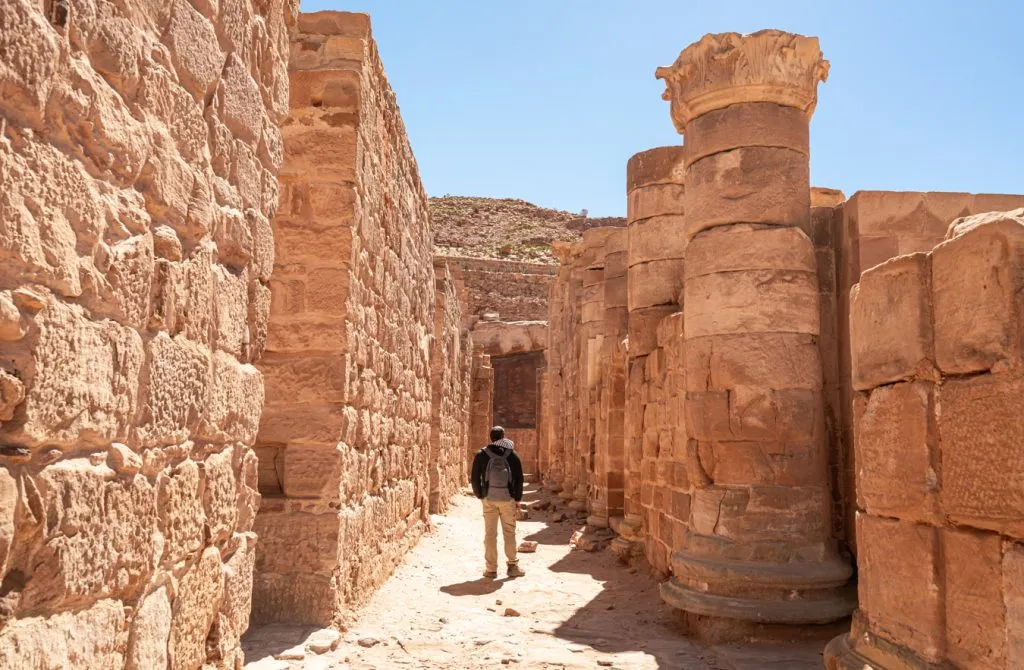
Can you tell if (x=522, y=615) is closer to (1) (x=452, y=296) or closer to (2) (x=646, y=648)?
(2) (x=646, y=648)

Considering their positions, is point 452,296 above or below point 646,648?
above

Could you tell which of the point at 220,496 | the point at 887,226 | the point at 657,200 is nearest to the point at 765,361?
the point at 887,226

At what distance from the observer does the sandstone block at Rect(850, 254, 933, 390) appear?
10.5ft

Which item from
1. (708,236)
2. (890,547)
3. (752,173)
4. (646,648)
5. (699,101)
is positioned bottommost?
(646,648)

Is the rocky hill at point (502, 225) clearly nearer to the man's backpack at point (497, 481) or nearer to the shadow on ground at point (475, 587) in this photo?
the man's backpack at point (497, 481)

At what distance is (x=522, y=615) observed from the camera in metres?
6.75

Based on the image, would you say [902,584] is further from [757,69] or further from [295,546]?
[757,69]

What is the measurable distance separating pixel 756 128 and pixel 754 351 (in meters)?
1.75

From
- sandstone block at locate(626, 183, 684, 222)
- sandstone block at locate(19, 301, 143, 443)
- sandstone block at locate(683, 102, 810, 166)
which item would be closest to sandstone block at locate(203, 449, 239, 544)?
sandstone block at locate(19, 301, 143, 443)

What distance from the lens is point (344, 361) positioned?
5.39m

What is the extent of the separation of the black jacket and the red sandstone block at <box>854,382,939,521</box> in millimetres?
5362

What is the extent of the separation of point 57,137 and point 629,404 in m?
8.28

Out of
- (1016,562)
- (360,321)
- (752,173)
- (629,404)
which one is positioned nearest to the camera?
(1016,562)

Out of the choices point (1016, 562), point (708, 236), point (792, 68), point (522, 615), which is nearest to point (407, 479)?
point (522, 615)
